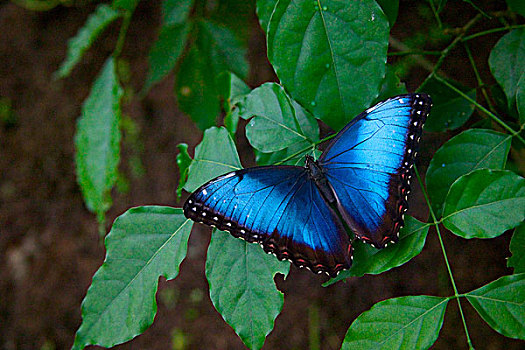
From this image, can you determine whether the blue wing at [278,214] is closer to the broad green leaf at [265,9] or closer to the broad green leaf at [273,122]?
the broad green leaf at [273,122]

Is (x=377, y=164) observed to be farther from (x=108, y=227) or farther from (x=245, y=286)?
(x=108, y=227)

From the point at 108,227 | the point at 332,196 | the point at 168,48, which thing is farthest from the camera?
the point at 108,227

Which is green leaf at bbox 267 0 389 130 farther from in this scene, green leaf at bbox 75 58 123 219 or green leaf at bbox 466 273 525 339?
green leaf at bbox 75 58 123 219

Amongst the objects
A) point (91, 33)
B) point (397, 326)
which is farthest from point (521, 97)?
point (91, 33)

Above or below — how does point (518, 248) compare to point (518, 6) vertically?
below

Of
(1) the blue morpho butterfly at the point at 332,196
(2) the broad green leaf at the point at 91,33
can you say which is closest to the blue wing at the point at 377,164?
(1) the blue morpho butterfly at the point at 332,196

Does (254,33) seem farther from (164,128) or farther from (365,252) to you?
(365,252)

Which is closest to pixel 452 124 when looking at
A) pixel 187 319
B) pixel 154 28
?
pixel 187 319

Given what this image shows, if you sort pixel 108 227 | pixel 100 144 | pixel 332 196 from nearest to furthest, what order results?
pixel 332 196
pixel 100 144
pixel 108 227
